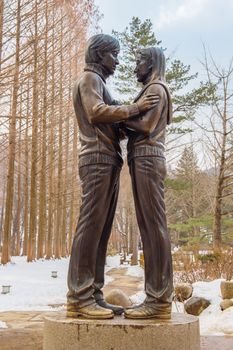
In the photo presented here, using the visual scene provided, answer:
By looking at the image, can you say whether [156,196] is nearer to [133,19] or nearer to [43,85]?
[43,85]

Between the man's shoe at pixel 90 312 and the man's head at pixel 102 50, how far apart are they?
203 cm

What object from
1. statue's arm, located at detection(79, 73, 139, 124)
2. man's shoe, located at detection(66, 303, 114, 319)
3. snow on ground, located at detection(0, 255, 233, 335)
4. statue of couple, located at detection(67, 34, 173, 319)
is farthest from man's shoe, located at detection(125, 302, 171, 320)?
snow on ground, located at detection(0, 255, 233, 335)

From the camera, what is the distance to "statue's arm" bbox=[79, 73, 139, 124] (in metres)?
3.26

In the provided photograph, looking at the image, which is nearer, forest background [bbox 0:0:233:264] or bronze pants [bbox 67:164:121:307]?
bronze pants [bbox 67:164:121:307]

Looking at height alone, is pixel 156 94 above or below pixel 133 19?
below

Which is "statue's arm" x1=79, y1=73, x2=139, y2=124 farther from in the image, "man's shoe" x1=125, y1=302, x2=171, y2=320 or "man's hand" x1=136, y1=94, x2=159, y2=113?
"man's shoe" x1=125, y1=302, x2=171, y2=320

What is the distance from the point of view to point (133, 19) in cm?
2142

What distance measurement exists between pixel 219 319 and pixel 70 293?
4.20 meters

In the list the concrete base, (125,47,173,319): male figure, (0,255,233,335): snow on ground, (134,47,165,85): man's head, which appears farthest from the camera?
(0,255,233,335): snow on ground

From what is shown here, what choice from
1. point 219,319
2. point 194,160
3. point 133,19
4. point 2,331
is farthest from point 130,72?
point 2,331

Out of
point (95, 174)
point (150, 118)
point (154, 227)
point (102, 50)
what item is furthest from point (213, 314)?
point (102, 50)

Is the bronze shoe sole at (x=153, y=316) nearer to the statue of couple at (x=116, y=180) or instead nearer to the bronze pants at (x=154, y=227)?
the statue of couple at (x=116, y=180)

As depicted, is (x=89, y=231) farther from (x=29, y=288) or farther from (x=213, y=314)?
(x=29, y=288)

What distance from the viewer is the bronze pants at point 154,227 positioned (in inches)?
128
